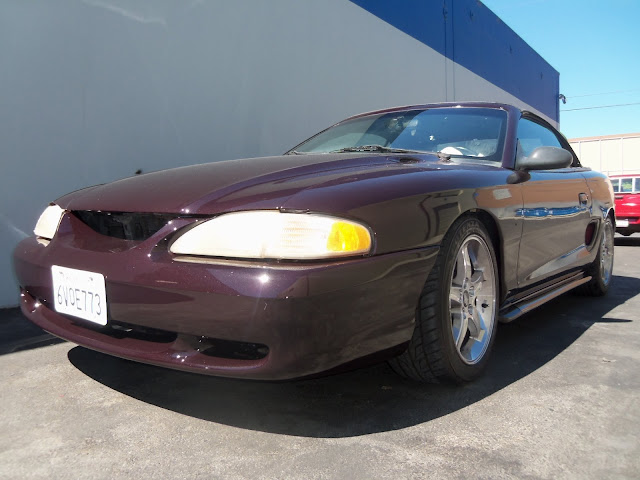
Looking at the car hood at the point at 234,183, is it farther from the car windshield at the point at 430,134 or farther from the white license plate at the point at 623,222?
the white license plate at the point at 623,222

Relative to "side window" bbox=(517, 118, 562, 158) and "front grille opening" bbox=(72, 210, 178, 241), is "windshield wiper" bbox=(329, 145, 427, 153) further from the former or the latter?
"front grille opening" bbox=(72, 210, 178, 241)

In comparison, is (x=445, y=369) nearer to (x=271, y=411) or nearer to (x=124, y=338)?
(x=271, y=411)

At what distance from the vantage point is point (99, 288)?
1.75 meters

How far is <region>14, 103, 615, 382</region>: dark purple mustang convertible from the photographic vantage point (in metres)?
1.52

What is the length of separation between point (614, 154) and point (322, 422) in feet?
95.6

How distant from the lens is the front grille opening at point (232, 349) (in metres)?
1.55

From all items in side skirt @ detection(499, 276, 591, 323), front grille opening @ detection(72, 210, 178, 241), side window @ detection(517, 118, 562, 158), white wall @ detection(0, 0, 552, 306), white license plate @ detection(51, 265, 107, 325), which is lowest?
side skirt @ detection(499, 276, 591, 323)

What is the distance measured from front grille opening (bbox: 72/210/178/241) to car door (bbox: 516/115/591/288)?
1.73 metres

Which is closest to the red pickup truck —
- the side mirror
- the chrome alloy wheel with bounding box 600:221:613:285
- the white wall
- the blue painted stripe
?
the blue painted stripe

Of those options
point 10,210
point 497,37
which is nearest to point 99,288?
point 10,210

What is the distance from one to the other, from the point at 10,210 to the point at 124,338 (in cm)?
245

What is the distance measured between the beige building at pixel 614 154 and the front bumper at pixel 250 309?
91.4 ft

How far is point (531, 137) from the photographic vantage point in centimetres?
324

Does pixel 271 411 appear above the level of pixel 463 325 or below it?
below
